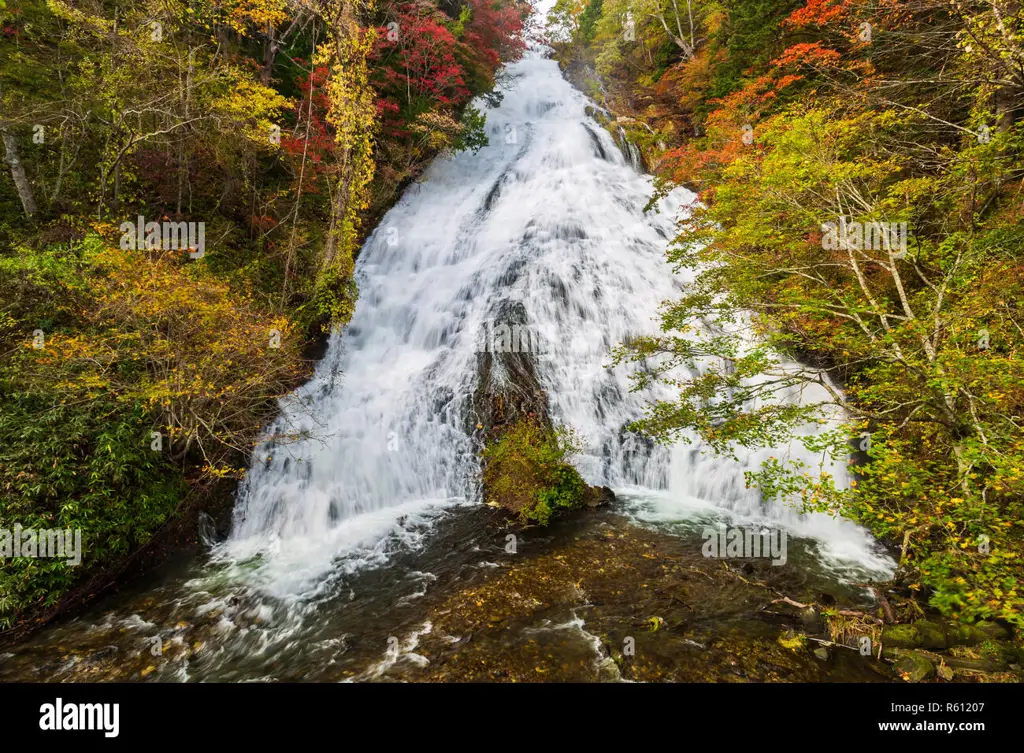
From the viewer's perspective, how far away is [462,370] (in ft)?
38.0

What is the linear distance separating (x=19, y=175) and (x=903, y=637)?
18332 millimetres

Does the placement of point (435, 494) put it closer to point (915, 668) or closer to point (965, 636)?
point (915, 668)

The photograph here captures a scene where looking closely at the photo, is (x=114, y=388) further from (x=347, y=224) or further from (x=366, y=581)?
(x=347, y=224)

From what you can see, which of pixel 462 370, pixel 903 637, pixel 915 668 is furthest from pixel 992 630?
pixel 462 370

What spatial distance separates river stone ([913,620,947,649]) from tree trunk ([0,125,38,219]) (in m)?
18.3

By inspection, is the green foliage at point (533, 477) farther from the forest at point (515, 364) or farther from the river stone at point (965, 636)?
the river stone at point (965, 636)

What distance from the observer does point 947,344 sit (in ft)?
17.5

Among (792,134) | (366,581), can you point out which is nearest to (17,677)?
(366,581)

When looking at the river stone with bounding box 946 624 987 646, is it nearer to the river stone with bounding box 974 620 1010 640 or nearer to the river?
the river stone with bounding box 974 620 1010 640

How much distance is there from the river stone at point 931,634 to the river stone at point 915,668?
0.48 meters

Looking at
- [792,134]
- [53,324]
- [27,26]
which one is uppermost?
[27,26]

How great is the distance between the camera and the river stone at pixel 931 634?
5371 mm

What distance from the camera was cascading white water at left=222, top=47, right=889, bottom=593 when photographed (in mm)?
8969
